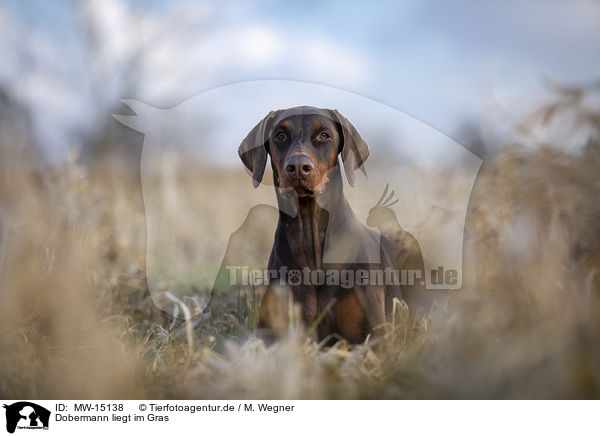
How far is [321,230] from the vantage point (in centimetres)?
274

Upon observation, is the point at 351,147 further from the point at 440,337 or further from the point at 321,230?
the point at 440,337

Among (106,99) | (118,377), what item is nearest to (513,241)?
(118,377)

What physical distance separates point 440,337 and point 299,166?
1088 mm

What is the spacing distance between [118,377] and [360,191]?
5.28ft

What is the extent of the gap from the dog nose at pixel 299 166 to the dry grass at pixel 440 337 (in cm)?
82

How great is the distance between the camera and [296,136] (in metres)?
2.56

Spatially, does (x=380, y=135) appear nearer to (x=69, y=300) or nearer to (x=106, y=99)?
(x=69, y=300)

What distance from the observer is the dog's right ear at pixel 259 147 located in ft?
8.86
